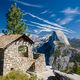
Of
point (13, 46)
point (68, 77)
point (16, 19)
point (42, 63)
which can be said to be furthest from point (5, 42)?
point (16, 19)

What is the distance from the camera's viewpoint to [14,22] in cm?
8169

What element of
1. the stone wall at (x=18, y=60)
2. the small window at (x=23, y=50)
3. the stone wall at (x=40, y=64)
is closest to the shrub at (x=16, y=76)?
the stone wall at (x=18, y=60)

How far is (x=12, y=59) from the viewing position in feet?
164

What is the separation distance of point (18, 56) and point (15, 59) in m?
1.08

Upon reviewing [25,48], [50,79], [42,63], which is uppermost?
[25,48]

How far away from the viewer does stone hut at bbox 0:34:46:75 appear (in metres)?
48.8

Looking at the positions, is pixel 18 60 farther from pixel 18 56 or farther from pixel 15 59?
pixel 15 59

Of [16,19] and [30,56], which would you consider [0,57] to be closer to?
[30,56]

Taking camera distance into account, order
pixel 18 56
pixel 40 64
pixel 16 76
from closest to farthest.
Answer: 1. pixel 16 76
2. pixel 18 56
3. pixel 40 64

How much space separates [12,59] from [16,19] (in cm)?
3440

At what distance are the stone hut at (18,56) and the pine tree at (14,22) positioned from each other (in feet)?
80.2

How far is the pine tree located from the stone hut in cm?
2444

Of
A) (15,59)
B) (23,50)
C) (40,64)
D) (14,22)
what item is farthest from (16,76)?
(14,22)

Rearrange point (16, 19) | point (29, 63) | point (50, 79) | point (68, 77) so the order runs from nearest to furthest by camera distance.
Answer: point (68, 77) → point (50, 79) → point (29, 63) → point (16, 19)
